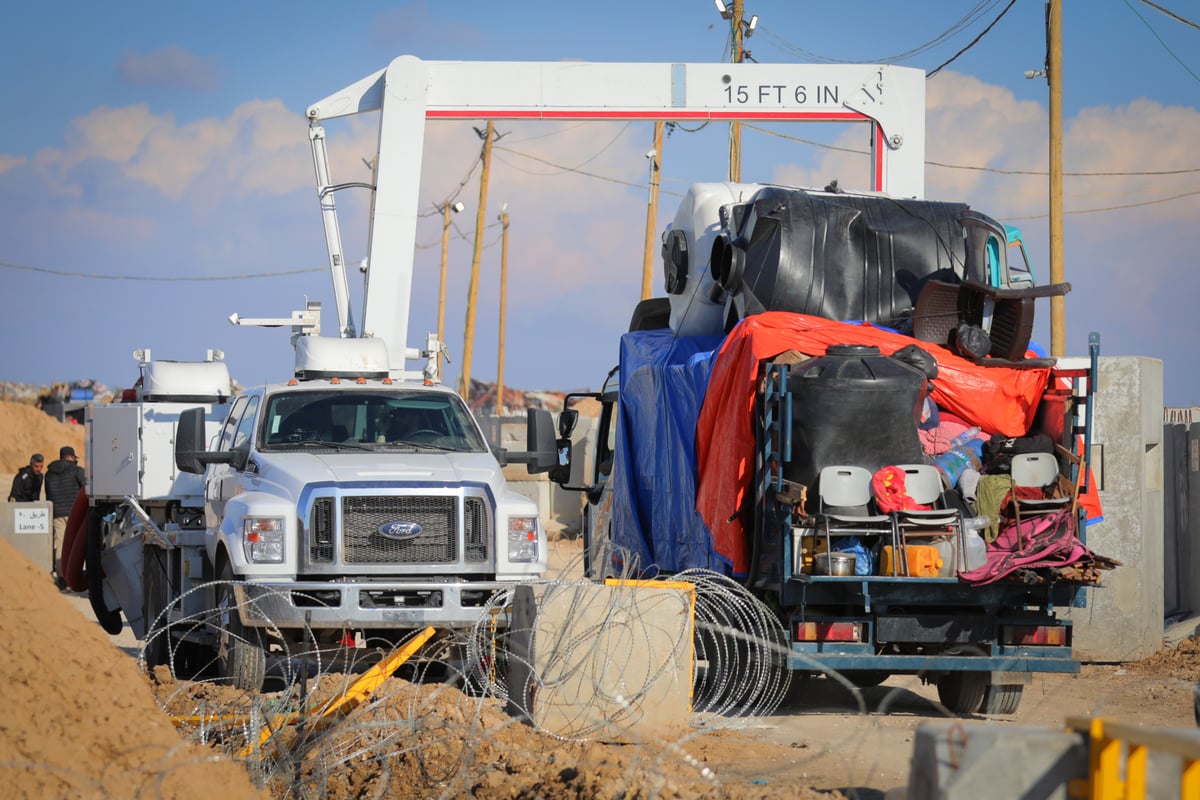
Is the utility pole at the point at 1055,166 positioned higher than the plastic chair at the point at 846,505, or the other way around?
the utility pole at the point at 1055,166

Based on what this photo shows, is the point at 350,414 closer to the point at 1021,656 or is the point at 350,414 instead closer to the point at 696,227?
the point at 696,227

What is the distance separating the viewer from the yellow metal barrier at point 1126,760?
4.39 m

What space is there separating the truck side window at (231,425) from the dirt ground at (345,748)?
2.72 metres

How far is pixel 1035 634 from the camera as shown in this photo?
34.0ft

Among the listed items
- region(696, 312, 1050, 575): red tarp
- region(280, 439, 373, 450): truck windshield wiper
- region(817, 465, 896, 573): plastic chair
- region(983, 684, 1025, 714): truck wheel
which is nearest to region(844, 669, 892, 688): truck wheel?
region(983, 684, 1025, 714): truck wheel

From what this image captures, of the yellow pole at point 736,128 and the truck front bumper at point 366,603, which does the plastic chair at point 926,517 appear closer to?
the truck front bumper at point 366,603

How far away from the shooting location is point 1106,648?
13484 mm

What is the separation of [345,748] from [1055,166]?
46.2 feet

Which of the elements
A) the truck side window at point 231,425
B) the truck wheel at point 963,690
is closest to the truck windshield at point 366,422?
the truck side window at point 231,425

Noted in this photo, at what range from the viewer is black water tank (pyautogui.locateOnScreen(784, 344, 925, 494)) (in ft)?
33.1

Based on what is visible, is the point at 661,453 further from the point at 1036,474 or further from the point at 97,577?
the point at 97,577

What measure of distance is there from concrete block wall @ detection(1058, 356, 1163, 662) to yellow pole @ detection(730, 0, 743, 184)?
1675 cm

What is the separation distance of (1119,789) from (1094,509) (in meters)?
6.51

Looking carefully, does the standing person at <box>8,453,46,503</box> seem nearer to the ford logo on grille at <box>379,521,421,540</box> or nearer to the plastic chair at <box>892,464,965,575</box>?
the ford logo on grille at <box>379,521,421,540</box>
